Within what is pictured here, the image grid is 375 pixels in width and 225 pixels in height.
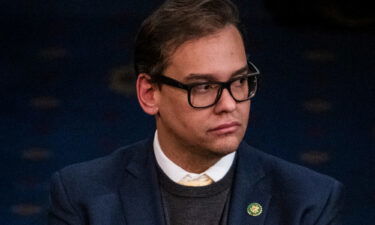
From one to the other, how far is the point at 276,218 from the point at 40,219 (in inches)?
65.8

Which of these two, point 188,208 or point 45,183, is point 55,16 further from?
point 188,208

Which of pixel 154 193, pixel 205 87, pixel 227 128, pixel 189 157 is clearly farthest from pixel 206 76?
pixel 154 193

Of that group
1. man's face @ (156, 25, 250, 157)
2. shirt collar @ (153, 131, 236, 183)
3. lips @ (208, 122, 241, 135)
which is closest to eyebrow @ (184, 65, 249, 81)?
man's face @ (156, 25, 250, 157)

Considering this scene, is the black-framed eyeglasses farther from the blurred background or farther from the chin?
the blurred background

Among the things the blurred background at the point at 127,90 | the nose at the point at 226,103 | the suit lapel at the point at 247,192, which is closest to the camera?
the nose at the point at 226,103

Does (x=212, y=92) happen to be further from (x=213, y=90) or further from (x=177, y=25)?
(x=177, y=25)

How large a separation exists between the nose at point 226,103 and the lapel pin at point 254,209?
0.27 meters

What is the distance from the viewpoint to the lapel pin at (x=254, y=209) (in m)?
2.39

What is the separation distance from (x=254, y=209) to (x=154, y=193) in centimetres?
24

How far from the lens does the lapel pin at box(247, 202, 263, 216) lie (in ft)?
7.84

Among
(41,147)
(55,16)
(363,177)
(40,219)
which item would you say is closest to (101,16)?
(55,16)

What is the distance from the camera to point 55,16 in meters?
4.68

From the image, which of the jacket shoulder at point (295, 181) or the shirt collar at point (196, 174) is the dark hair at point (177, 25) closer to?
the shirt collar at point (196, 174)

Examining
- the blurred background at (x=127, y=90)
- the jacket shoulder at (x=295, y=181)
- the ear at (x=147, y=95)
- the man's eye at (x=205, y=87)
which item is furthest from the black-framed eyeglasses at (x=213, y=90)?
the blurred background at (x=127, y=90)
